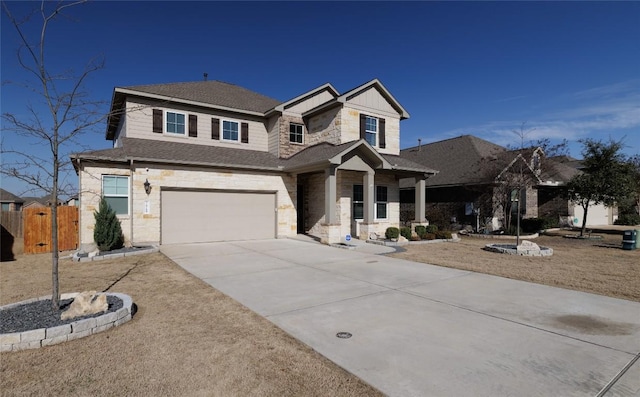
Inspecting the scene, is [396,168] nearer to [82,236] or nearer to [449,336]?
[449,336]

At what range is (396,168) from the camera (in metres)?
15.6

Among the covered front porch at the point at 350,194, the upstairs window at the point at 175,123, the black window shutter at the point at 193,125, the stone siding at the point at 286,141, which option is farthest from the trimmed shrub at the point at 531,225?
the upstairs window at the point at 175,123

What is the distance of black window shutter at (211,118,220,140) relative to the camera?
53.4 feet

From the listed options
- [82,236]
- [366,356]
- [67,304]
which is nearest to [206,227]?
[82,236]

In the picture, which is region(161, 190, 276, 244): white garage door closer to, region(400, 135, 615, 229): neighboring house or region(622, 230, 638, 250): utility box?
region(400, 135, 615, 229): neighboring house

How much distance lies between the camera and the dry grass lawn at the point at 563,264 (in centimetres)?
762

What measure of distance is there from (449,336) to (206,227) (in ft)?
39.2

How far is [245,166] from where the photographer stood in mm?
14625

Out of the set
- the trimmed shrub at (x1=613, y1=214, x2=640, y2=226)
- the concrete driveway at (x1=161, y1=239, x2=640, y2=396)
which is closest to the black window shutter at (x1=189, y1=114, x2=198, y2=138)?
the concrete driveway at (x1=161, y1=239, x2=640, y2=396)

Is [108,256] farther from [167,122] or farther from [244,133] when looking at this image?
[244,133]

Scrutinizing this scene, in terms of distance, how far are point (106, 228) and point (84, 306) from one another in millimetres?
7470

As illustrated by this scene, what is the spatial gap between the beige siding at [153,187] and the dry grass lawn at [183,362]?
740 cm

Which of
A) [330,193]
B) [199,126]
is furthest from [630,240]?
[199,126]

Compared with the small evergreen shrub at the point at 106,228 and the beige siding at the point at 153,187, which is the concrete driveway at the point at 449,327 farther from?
the beige siding at the point at 153,187
